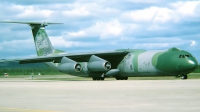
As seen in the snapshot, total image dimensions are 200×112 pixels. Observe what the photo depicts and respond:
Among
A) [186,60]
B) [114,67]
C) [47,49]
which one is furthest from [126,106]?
[47,49]

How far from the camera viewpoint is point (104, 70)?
4097cm

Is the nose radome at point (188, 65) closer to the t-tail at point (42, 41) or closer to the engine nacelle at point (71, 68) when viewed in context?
the engine nacelle at point (71, 68)

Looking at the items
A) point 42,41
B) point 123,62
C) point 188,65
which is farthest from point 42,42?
point 188,65

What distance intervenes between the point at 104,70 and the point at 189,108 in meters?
29.7

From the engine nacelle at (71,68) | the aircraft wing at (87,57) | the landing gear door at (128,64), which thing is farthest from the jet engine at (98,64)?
the landing gear door at (128,64)

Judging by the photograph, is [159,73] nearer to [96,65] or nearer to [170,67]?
[170,67]

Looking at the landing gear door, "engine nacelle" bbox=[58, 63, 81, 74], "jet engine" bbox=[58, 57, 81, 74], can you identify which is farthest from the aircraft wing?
"engine nacelle" bbox=[58, 63, 81, 74]

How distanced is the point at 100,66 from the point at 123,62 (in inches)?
107

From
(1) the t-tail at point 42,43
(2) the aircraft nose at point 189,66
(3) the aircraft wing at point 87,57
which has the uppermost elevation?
(1) the t-tail at point 42,43

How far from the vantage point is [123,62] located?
42.2 meters

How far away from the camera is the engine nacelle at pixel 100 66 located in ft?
134

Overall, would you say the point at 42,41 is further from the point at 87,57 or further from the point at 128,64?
the point at 128,64

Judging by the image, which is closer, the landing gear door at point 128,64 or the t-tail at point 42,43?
the landing gear door at point 128,64

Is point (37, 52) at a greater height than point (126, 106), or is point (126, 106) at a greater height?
point (37, 52)
